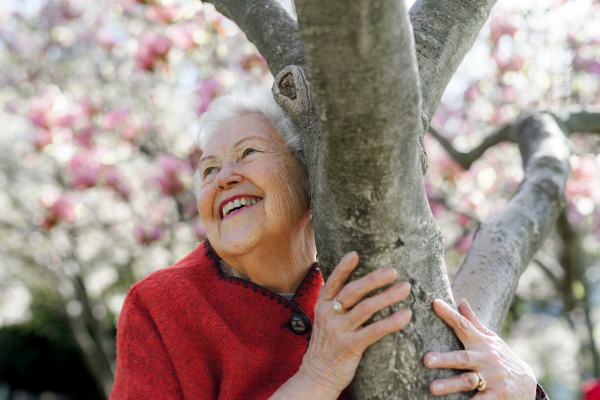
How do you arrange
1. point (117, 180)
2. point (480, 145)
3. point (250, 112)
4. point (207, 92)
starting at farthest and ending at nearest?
point (117, 180), point (207, 92), point (480, 145), point (250, 112)

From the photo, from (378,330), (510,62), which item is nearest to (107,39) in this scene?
(510,62)

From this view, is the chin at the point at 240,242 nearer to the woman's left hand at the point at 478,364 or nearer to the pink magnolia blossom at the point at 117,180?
the woman's left hand at the point at 478,364

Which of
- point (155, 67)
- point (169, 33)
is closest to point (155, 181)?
point (155, 67)

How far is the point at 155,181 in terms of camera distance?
4.39 m

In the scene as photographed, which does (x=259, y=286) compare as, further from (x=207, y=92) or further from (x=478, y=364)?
(x=207, y=92)

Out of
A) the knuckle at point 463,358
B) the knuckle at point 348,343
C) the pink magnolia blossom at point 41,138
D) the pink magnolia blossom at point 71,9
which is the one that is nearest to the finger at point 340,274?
the knuckle at point 348,343

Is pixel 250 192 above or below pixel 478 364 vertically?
above

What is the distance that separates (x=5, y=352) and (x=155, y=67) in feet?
31.0

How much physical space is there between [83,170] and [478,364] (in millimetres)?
4322

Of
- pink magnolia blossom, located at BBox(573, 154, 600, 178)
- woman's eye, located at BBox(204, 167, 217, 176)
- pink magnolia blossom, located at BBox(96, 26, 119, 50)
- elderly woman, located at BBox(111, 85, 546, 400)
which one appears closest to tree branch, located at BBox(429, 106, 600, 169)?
elderly woman, located at BBox(111, 85, 546, 400)

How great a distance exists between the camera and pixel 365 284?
1.06 m

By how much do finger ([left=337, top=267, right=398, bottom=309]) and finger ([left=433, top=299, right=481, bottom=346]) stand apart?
171 millimetres

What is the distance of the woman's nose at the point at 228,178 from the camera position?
1652mm

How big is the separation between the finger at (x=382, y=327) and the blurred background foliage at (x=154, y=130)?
2571 mm
